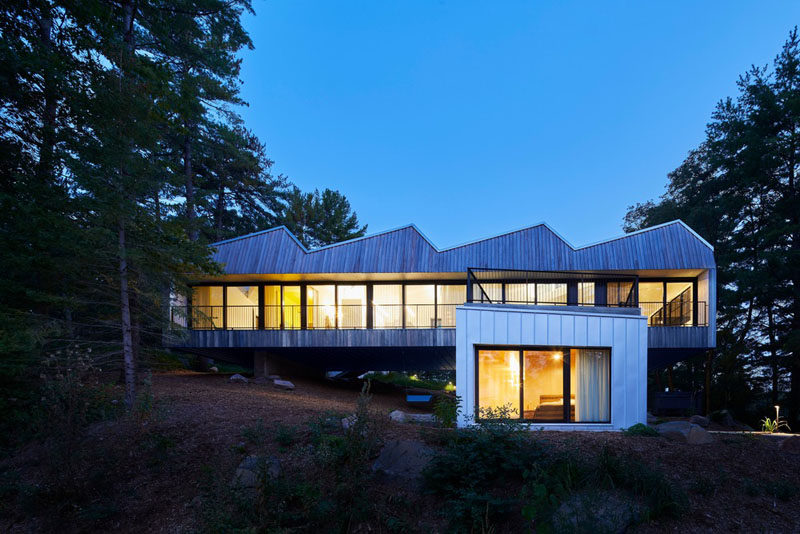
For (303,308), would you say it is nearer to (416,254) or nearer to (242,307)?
(242,307)

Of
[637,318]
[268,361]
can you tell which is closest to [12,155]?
[268,361]

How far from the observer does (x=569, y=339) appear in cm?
896

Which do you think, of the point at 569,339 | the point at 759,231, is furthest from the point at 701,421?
the point at 759,231

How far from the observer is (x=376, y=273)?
15.2 metres

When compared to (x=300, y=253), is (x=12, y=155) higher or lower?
higher

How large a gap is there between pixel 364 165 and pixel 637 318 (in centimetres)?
15761

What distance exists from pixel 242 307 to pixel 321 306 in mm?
3198

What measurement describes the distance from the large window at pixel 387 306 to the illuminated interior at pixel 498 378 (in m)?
7.37

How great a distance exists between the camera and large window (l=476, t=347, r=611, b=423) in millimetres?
8930

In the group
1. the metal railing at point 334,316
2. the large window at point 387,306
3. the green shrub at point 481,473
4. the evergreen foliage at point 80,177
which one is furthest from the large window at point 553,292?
the evergreen foliage at point 80,177

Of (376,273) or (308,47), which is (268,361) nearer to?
(376,273)

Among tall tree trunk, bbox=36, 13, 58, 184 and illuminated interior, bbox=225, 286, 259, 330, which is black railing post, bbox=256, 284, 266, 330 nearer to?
illuminated interior, bbox=225, 286, 259, 330

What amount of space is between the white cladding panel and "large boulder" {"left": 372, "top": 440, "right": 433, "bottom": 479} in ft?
10.8

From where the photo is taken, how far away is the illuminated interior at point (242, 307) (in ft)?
53.4
